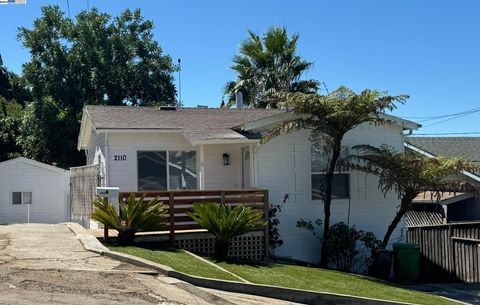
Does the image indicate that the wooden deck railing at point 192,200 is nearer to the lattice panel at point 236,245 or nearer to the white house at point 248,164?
the lattice panel at point 236,245

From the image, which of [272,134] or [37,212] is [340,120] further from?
[37,212]

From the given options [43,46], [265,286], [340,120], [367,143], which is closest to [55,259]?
[265,286]

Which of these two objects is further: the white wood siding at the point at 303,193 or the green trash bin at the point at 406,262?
the white wood siding at the point at 303,193

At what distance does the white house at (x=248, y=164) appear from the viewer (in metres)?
15.0

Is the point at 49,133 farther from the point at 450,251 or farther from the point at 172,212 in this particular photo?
the point at 450,251

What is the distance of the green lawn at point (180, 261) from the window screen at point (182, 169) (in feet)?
15.3

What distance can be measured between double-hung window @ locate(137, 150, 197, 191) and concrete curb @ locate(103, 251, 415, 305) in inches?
247

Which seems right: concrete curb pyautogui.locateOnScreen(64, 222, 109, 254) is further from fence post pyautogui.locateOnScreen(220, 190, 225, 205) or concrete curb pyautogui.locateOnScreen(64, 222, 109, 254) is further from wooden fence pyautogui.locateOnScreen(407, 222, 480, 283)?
wooden fence pyautogui.locateOnScreen(407, 222, 480, 283)

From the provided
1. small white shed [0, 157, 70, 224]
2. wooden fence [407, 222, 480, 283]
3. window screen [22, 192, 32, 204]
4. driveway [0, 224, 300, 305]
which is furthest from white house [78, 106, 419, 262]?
window screen [22, 192, 32, 204]

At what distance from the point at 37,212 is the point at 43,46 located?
12592mm

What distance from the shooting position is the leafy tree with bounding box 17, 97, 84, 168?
29750 millimetres

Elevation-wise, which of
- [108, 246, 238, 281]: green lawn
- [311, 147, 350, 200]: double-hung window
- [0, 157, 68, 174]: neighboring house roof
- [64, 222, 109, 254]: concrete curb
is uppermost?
[0, 157, 68, 174]: neighboring house roof

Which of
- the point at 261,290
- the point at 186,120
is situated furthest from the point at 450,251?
the point at 186,120

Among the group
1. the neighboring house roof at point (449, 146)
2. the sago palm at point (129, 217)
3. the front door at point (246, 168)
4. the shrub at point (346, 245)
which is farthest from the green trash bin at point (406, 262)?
the neighboring house roof at point (449, 146)
